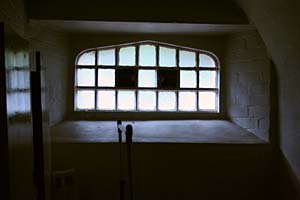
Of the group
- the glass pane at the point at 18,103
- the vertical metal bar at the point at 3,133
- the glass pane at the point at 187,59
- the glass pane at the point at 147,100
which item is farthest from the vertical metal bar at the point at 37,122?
the glass pane at the point at 187,59

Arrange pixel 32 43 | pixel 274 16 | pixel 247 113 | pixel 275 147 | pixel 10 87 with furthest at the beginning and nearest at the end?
1. pixel 247 113
2. pixel 275 147
3. pixel 32 43
4. pixel 274 16
5. pixel 10 87

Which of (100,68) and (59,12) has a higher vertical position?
(59,12)

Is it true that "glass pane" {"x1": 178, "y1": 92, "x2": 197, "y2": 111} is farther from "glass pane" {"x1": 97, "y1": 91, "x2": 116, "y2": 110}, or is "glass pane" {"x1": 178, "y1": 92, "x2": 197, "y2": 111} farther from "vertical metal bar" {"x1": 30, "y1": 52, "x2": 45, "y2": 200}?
"vertical metal bar" {"x1": 30, "y1": 52, "x2": 45, "y2": 200}

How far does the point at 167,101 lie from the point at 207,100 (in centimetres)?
35

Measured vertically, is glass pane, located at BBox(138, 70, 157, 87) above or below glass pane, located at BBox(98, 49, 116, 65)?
below

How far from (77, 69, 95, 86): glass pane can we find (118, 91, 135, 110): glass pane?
10.1 inches

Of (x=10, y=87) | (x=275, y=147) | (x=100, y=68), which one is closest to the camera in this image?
(x=10, y=87)

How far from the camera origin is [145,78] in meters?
2.83

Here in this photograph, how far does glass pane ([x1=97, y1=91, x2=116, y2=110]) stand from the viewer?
111 inches

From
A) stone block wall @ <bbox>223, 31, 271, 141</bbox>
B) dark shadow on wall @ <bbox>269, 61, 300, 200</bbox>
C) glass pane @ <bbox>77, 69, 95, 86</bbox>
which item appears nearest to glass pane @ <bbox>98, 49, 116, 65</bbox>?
glass pane @ <bbox>77, 69, 95, 86</bbox>

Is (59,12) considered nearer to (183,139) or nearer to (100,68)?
(100,68)

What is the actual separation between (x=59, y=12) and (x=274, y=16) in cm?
129

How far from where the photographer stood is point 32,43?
83.8 inches


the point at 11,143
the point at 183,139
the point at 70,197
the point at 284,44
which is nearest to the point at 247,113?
the point at 183,139
